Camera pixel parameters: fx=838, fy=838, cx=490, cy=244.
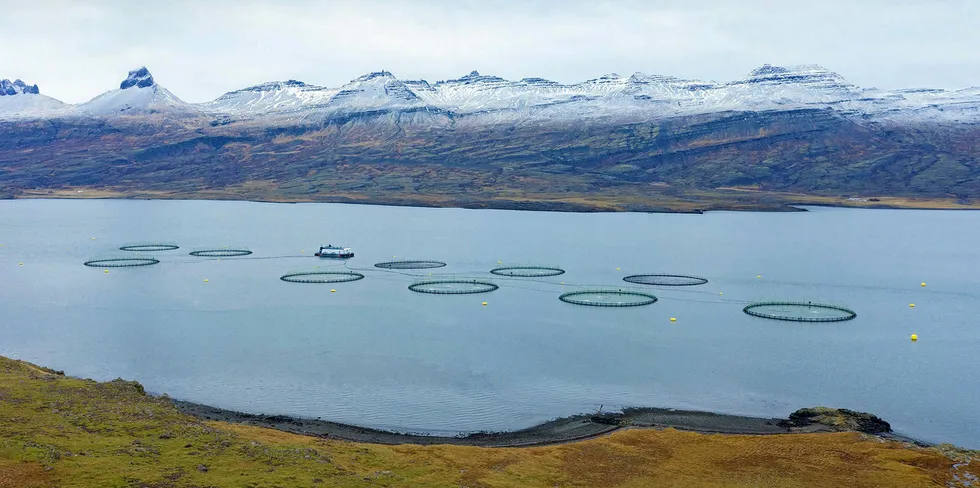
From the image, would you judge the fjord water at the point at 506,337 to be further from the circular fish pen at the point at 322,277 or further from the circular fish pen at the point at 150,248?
the circular fish pen at the point at 150,248

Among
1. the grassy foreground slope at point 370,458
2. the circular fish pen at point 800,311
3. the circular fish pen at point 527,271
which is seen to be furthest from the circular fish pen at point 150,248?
the circular fish pen at point 800,311

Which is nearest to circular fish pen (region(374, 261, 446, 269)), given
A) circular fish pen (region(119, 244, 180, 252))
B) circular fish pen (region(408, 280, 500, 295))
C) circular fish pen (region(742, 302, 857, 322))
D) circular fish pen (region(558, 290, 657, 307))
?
circular fish pen (region(408, 280, 500, 295))

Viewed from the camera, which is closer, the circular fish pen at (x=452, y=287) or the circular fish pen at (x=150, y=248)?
the circular fish pen at (x=452, y=287)

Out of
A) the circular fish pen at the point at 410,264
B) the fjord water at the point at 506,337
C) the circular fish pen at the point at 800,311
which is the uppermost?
the circular fish pen at the point at 410,264

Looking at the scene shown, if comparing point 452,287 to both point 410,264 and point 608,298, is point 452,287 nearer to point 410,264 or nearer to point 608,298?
point 410,264

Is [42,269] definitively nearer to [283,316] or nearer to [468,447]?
[283,316]

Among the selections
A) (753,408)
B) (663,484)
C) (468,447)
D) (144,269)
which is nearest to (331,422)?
(468,447)

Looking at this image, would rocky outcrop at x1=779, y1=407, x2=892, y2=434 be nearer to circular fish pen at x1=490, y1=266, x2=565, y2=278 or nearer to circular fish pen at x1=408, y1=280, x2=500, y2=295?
circular fish pen at x1=408, y1=280, x2=500, y2=295

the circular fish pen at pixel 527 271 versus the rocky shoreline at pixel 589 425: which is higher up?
the circular fish pen at pixel 527 271
